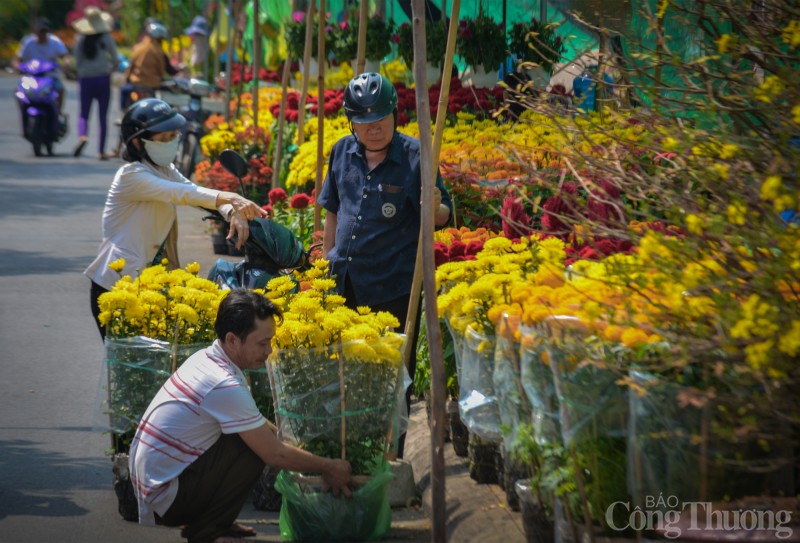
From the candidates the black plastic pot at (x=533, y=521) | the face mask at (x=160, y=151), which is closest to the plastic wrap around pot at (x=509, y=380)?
the black plastic pot at (x=533, y=521)

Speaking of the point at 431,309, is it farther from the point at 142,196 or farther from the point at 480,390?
the point at 142,196

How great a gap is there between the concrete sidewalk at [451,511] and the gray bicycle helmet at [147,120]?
2019 mm

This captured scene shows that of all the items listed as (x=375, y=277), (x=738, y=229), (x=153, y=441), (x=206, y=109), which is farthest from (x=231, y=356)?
(x=206, y=109)

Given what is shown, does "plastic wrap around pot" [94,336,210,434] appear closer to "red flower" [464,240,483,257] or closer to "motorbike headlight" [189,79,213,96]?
"red flower" [464,240,483,257]

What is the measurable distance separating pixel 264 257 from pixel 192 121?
10659 mm

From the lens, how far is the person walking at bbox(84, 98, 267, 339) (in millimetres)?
6184

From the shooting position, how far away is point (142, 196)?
6211 millimetres

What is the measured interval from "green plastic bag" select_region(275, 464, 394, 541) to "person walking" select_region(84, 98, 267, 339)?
1787 millimetres

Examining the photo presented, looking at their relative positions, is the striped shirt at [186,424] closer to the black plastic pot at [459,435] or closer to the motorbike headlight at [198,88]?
the black plastic pot at [459,435]

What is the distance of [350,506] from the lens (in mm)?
4824

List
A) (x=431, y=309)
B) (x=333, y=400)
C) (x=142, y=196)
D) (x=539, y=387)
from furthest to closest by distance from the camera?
(x=142, y=196), (x=333, y=400), (x=431, y=309), (x=539, y=387)

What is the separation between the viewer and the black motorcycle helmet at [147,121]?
6.23 m

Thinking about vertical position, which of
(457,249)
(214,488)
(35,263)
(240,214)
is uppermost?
(240,214)

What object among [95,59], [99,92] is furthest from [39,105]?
[95,59]
